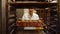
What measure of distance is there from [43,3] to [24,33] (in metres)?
0.33

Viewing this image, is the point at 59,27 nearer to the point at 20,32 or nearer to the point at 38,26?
the point at 38,26

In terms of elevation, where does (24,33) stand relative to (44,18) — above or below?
below

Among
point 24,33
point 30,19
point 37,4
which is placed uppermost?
point 37,4

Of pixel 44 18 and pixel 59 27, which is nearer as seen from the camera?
pixel 59 27

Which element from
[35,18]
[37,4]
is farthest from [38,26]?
[37,4]

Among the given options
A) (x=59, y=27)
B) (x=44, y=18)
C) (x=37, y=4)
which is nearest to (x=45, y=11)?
(x=44, y=18)

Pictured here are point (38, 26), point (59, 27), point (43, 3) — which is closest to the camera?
point (59, 27)

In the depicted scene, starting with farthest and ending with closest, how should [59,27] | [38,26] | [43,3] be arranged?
[38,26] < [43,3] < [59,27]

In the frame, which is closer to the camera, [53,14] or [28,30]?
[53,14]

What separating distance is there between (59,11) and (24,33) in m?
0.40

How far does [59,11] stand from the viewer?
2.58 ft

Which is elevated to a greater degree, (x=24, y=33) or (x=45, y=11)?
(x=45, y=11)

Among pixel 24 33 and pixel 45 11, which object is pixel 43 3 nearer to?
pixel 45 11

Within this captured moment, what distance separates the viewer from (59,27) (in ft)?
2.57
